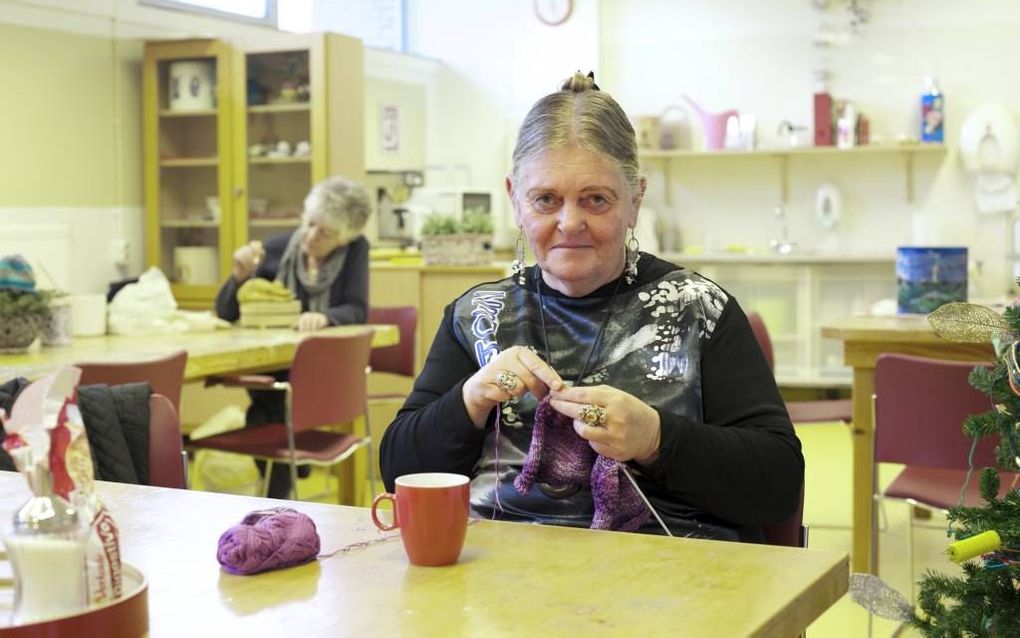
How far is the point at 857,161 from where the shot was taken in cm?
774

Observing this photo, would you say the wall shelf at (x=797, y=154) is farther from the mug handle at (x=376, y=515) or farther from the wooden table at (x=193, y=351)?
the mug handle at (x=376, y=515)

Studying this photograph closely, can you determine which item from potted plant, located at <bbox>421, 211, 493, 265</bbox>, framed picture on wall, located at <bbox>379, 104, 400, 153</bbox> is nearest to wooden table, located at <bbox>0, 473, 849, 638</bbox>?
potted plant, located at <bbox>421, 211, 493, 265</bbox>

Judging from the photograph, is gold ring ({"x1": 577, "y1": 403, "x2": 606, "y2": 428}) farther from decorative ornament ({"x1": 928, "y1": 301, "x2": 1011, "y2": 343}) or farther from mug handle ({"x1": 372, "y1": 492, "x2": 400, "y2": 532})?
decorative ornament ({"x1": 928, "y1": 301, "x2": 1011, "y2": 343})

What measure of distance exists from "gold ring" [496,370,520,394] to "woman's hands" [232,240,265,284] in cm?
313

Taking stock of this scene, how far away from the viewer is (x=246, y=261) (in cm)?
464

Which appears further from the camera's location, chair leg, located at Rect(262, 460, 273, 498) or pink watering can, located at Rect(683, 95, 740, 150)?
pink watering can, located at Rect(683, 95, 740, 150)

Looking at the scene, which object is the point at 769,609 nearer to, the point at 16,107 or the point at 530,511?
the point at 530,511

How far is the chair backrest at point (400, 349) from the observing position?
490 centimetres

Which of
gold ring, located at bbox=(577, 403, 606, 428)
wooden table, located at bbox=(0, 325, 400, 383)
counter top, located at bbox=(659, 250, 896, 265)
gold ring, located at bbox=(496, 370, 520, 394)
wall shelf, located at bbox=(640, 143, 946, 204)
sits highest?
wall shelf, located at bbox=(640, 143, 946, 204)

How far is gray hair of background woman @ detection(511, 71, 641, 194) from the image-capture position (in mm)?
1846

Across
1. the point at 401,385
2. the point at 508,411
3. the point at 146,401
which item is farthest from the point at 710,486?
the point at 401,385

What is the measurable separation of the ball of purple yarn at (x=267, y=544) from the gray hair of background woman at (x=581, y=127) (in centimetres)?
75

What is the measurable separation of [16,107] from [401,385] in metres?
2.10

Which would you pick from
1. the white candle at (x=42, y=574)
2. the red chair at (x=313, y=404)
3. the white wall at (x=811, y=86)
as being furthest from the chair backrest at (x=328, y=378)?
the white wall at (x=811, y=86)
